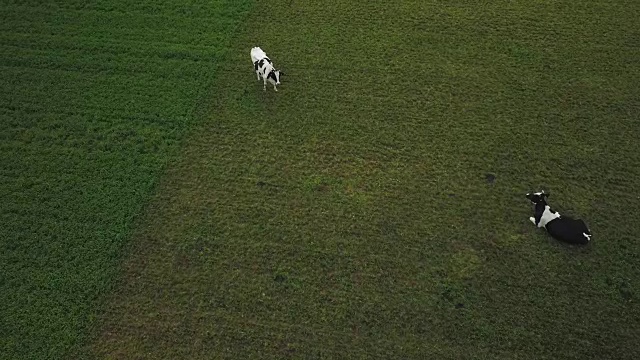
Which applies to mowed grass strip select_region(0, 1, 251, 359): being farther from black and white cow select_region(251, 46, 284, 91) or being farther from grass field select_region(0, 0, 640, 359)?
black and white cow select_region(251, 46, 284, 91)

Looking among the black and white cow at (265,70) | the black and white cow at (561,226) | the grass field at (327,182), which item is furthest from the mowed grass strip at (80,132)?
the black and white cow at (561,226)

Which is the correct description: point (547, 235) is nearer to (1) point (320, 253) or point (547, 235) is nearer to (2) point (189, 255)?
(1) point (320, 253)

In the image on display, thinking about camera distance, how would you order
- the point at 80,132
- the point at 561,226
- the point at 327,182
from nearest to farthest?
the point at 561,226 < the point at 327,182 < the point at 80,132

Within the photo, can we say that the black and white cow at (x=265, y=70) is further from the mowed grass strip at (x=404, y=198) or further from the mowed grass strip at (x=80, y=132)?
the mowed grass strip at (x=80, y=132)

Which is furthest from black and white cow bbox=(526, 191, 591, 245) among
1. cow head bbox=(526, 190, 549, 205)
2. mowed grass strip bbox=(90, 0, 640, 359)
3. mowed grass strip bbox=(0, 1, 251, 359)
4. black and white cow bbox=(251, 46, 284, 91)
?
mowed grass strip bbox=(0, 1, 251, 359)

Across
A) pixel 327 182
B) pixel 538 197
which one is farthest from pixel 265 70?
pixel 538 197

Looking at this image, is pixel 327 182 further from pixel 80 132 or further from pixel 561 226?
pixel 80 132
